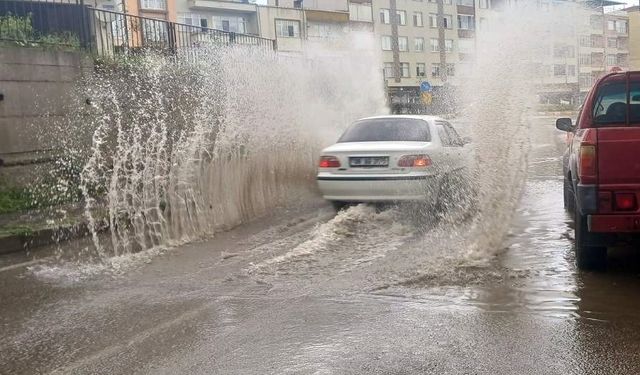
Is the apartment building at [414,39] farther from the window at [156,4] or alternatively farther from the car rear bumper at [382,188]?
the car rear bumper at [382,188]

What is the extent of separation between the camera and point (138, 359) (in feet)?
13.6

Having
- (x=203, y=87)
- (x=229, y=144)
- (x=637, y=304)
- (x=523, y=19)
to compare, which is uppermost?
(x=523, y=19)

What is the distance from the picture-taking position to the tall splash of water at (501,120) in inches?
307

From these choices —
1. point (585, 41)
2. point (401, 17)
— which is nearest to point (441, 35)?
point (401, 17)

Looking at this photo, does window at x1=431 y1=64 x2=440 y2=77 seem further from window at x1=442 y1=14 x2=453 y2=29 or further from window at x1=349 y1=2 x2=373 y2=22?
window at x1=349 y1=2 x2=373 y2=22

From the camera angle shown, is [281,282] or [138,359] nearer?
[138,359]

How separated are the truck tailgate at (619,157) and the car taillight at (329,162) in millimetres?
4620

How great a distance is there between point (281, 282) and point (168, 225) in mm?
3265

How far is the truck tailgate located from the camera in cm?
509

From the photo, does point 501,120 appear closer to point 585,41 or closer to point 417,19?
point 585,41

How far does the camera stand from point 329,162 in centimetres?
942

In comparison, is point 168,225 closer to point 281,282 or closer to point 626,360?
point 281,282

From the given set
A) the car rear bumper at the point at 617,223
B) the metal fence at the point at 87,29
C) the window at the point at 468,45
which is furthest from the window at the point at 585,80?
the metal fence at the point at 87,29

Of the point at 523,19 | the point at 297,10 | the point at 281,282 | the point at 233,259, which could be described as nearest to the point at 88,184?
the point at 233,259
